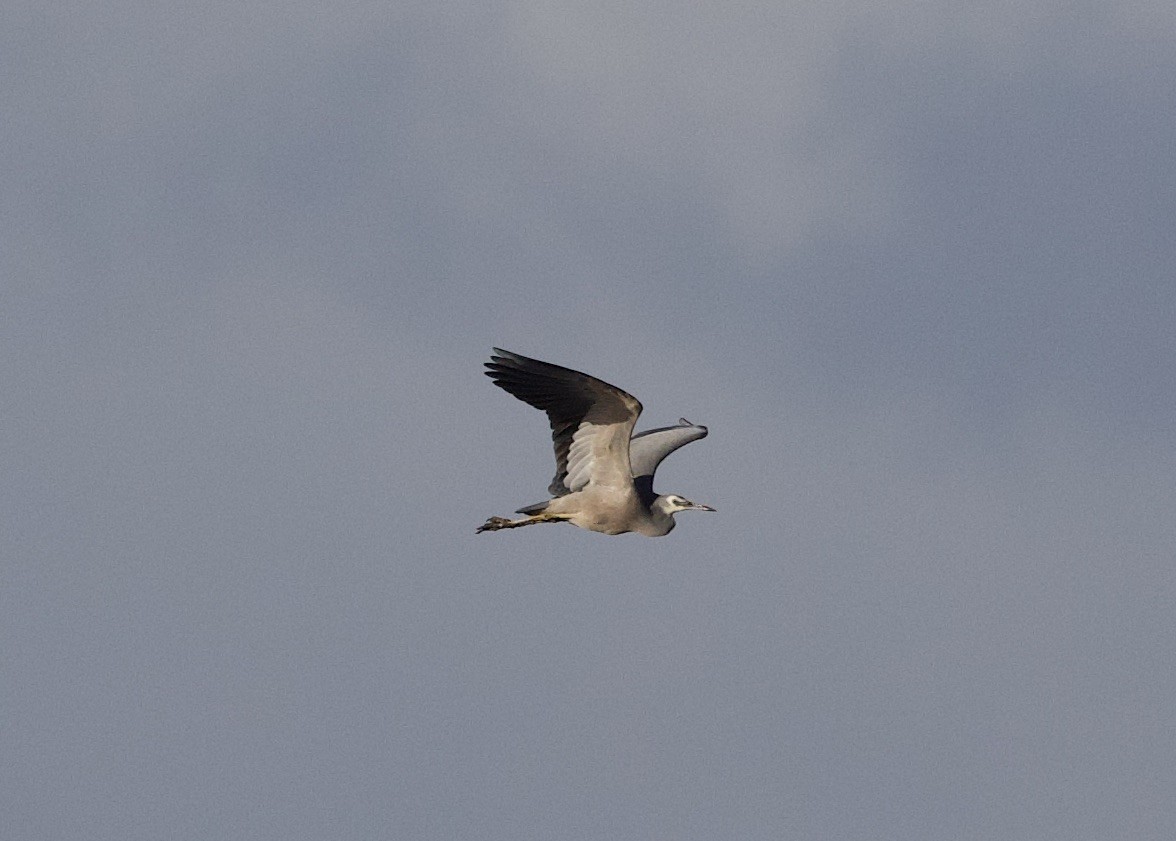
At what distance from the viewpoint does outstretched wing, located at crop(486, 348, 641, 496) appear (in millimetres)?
34500

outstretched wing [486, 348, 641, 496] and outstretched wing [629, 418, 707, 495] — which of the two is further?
outstretched wing [629, 418, 707, 495]

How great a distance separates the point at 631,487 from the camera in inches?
1451

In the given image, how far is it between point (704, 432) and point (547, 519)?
5340 millimetres

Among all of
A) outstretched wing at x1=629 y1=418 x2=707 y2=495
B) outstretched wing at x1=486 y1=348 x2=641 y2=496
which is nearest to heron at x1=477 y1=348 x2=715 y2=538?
outstretched wing at x1=486 y1=348 x2=641 y2=496

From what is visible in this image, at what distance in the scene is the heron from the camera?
3459 cm

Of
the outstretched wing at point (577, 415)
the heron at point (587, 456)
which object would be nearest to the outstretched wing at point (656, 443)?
the heron at point (587, 456)

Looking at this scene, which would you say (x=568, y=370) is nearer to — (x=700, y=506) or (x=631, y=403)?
(x=631, y=403)

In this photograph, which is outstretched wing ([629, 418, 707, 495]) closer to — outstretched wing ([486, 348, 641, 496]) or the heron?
the heron

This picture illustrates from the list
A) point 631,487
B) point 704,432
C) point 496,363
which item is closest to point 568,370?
point 496,363

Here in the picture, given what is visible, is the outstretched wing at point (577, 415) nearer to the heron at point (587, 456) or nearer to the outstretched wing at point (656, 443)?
the heron at point (587, 456)

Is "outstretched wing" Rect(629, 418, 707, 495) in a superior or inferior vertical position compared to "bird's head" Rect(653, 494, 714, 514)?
superior

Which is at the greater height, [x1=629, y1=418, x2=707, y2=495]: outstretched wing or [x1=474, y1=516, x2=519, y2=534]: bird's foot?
[x1=629, y1=418, x2=707, y2=495]: outstretched wing

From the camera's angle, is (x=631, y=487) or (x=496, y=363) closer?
(x=496, y=363)

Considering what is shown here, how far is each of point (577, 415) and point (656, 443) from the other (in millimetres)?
5681
